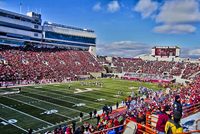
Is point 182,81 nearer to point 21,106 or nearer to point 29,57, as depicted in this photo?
point 29,57

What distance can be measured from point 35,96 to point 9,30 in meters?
27.7

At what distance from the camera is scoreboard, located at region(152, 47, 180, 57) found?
73.8m

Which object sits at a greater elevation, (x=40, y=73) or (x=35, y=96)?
(x=40, y=73)

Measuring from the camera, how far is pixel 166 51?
7519 centimetres

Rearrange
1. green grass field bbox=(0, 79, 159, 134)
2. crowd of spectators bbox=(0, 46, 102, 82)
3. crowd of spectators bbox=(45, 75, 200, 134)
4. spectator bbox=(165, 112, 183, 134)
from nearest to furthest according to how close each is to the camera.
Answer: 1. spectator bbox=(165, 112, 183, 134)
2. crowd of spectators bbox=(45, 75, 200, 134)
3. green grass field bbox=(0, 79, 159, 134)
4. crowd of spectators bbox=(0, 46, 102, 82)

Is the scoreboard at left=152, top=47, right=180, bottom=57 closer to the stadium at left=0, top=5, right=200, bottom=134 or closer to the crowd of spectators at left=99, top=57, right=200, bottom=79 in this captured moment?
the stadium at left=0, top=5, right=200, bottom=134

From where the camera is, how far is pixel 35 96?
28.7 meters

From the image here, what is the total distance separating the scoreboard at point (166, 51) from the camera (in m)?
73.8

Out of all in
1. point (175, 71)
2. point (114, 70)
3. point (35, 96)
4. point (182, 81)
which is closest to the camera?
point (35, 96)

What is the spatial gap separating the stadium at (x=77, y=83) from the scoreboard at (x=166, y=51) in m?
0.31

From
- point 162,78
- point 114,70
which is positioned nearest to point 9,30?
point 114,70

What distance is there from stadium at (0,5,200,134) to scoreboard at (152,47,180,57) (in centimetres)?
31

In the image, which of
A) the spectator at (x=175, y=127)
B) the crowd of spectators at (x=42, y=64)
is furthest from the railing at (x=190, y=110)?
the crowd of spectators at (x=42, y=64)

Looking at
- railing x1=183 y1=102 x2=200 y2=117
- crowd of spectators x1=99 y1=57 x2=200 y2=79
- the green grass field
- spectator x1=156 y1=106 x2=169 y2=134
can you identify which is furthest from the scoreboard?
spectator x1=156 y1=106 x2=169 y2=134
